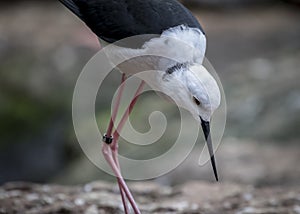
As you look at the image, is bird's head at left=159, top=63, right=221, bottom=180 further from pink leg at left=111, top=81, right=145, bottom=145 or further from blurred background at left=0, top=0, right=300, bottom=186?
blurred background at left=0, top=0, right=300, bottom=186

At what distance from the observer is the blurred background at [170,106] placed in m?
5.96

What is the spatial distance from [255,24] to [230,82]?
134 inches

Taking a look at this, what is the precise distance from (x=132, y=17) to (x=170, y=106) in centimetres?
358

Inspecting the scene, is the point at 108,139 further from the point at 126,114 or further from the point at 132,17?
the point at 132,17

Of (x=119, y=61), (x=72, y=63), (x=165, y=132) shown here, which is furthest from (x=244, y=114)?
(x=119, y=61)

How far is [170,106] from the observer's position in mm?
6945

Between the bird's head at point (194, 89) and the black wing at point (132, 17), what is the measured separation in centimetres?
23

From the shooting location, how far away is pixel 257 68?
801 cm

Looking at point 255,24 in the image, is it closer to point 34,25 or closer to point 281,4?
point 281,4

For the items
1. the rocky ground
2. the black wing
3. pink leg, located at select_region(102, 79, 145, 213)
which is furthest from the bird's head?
the rocky ground

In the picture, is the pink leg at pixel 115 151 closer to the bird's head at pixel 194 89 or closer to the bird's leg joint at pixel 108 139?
the bird's leg joint at pixel 108 139

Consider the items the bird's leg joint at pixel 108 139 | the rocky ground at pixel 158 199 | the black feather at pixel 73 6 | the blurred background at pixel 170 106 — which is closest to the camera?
the black feather at pixel 73 6

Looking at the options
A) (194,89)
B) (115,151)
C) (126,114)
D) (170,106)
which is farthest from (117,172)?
(170,106)

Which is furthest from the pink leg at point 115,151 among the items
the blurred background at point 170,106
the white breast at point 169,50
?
the blurred background at point 170,106
